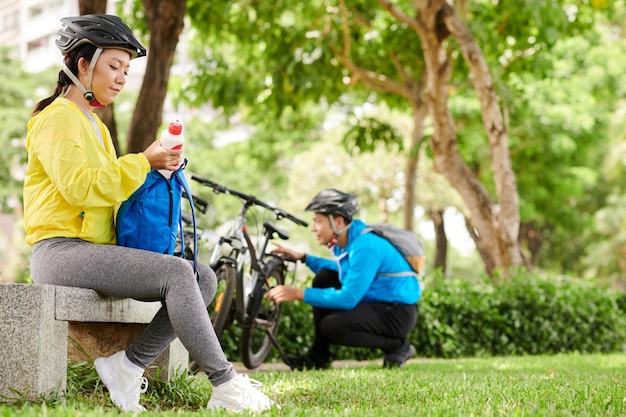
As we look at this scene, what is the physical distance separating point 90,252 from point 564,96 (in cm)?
2141

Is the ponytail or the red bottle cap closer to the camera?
the red bottle cap

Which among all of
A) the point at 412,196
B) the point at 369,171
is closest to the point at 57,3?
the point at 369,171

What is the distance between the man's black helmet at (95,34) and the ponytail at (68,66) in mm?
26

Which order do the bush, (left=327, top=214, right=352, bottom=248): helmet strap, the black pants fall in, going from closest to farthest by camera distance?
the black pants → (left=327, top=214, right=352, bottom=248): helmet strap → the bush

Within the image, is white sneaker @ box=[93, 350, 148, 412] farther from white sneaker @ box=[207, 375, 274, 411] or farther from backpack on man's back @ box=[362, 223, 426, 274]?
backpack on man's back @ box=[362, 223, 426, 274]

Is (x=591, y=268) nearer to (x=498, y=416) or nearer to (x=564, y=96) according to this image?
(x=564, y=96)

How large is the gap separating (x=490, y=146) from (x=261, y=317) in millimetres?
6470

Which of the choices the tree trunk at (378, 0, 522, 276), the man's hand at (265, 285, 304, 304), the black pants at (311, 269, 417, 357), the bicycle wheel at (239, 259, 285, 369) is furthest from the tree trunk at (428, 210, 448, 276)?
the man's hand at (265, 285, 304, 304)

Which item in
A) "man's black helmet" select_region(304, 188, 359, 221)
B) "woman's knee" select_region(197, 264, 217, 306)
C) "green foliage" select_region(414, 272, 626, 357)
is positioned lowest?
"green foliage" select_region(414, 272, 626, 357)

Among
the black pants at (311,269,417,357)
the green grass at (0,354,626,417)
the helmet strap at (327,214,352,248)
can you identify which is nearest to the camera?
the green grass at (0,354,626,417)

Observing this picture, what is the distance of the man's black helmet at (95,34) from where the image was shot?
3996 mm

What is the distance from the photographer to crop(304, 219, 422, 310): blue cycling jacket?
6883 mm

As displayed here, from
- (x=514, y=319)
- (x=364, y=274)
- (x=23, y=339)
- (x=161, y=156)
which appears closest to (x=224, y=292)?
(x=364, y=274)

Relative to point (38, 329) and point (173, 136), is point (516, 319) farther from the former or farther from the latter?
point (38, 329)
